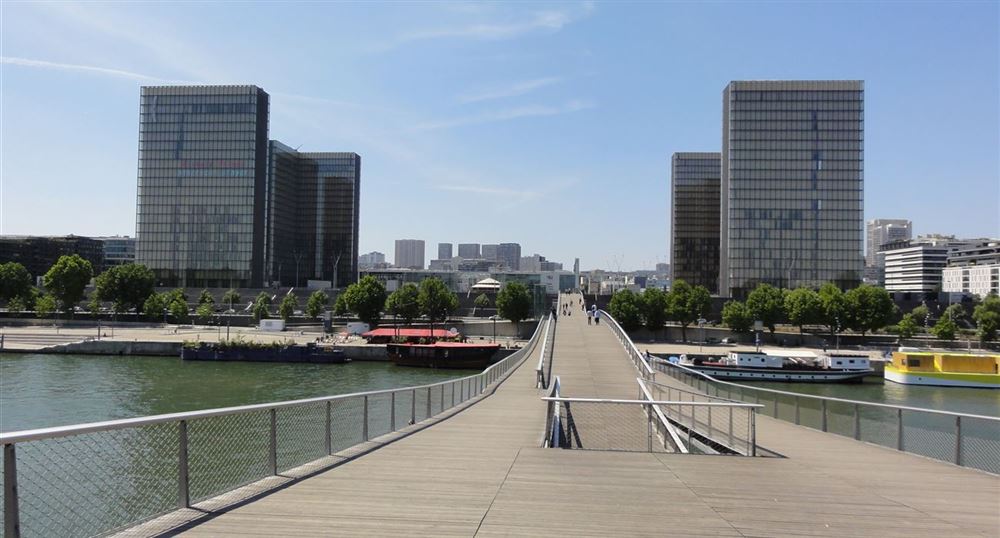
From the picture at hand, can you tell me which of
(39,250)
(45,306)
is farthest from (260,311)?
(39,250)

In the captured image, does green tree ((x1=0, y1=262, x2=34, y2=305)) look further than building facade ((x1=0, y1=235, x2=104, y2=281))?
No

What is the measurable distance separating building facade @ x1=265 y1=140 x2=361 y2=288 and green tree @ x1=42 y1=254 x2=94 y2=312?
195ft

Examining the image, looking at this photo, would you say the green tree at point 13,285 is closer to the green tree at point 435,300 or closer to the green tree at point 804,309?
the green tree at point 435,300

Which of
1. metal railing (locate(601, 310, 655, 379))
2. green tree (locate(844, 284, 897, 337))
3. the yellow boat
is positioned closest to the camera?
metal railing (locate(601, 310, 655, 379))

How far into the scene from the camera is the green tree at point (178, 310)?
3809 inches

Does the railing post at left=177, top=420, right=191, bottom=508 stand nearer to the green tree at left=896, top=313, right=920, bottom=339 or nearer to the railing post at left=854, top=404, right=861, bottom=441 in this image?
the railing post at left=854, top=404, right=861, bottom=441

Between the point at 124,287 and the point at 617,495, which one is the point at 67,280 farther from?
the point at 617,495

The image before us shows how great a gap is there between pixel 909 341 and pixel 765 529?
89075 millimetres

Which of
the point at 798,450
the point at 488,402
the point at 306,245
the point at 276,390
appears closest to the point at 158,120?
the point at 306,245

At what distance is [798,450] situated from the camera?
13.2 metres

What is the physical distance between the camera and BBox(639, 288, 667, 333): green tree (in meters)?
86.7

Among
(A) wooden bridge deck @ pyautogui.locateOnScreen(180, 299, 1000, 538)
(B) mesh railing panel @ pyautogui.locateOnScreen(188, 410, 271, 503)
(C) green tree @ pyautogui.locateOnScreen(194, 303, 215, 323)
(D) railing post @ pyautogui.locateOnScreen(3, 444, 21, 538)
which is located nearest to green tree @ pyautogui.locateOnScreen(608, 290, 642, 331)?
(C) green tree @ pyautogui.locateOnScreen(194, 303, 215, 323)

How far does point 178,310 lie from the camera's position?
96.8 m

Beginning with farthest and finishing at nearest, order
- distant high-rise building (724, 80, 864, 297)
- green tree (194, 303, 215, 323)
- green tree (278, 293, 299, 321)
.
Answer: distant high-rise building (724, 80, 864, 297) → green tree (278, 293, 299, 321) → green tree (194, 303, 215, 323)
